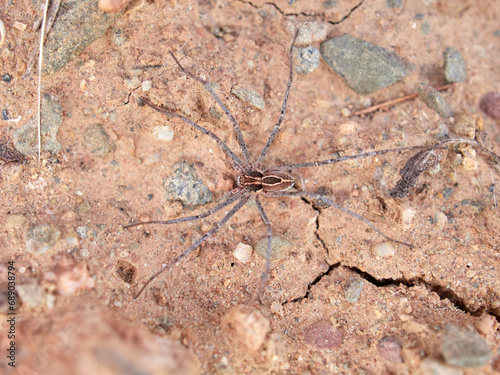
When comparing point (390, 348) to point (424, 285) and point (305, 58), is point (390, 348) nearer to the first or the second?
point (424, 285)

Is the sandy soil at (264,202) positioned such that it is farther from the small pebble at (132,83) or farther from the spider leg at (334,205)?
the spider leg at (334,205)

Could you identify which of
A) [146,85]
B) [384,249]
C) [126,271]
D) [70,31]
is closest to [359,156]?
[384,249]

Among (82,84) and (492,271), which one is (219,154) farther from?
(492,271)

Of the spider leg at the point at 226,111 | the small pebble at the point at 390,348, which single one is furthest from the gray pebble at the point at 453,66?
the small pebble at the point at 390,348

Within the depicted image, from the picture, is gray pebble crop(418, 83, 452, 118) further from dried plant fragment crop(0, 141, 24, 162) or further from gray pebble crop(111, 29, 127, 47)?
dried plant fragment crop(0, 141, 24, 162)

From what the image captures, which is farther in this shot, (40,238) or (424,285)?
(424,285)
